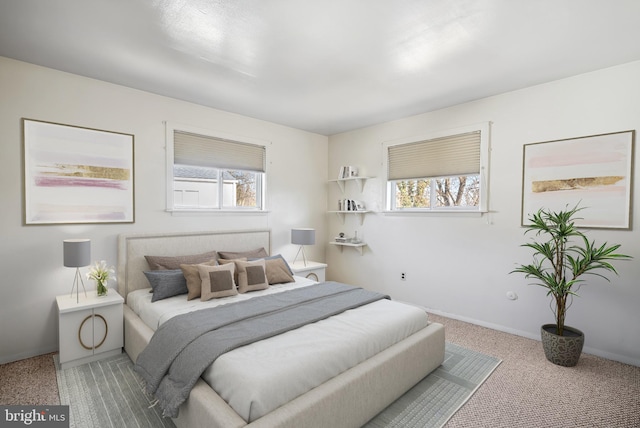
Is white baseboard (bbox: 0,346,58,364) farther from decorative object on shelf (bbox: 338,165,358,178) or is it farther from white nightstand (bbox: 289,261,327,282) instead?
decorative object on shelf (bbox: 338,165,358,178)

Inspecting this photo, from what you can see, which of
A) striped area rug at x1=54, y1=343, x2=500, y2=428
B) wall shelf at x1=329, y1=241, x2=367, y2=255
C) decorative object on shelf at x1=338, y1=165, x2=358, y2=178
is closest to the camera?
striped area rug at x1=54, y1=343, x2=500, y2=428

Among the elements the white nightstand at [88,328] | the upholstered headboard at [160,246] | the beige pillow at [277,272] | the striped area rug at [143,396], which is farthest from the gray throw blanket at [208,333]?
the upholstered headboard at [160,246]

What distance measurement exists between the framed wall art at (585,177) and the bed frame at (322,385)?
180 cm

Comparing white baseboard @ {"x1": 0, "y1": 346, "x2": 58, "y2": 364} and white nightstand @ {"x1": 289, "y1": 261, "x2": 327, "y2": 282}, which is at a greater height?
white nightstand @ {"x1": 289, "y1": 261, "x2": 327, "y2": 282}

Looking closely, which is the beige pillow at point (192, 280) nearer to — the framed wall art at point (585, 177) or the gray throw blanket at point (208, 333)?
the gray throw blanket at point (208, 333)

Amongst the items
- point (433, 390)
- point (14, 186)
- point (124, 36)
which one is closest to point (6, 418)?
point (14, 186)

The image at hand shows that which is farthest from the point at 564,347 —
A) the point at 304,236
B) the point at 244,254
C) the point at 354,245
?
the point at 244,254

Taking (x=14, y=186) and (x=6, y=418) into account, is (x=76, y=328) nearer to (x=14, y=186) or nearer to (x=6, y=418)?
(x=6, y=418)

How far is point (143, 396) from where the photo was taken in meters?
2.25

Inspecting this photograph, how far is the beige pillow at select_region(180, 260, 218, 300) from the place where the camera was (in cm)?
293

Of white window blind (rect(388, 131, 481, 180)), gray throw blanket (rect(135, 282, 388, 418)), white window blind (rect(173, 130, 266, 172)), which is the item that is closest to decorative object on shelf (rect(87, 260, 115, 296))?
gray throw blanket (rect(135, 282, 388, 418))

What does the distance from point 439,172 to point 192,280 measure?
10.4 feet

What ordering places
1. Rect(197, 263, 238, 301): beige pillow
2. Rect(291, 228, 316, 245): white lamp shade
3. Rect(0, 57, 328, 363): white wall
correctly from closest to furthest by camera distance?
Rect(0, 57, 328, 363): white wall, Rect(197, 263, 238, 301): beige pillow, Rect(291, 228, 316, 245): white lamp shade

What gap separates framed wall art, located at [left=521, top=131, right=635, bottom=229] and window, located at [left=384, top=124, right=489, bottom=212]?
0.48m
